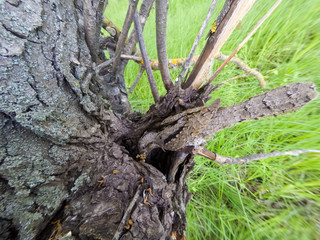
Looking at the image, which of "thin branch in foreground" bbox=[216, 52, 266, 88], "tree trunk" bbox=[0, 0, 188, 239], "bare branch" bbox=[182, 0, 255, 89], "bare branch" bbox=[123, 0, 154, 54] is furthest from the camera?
"thin branch in foreground" bbox=[216, 52, 266, 88]

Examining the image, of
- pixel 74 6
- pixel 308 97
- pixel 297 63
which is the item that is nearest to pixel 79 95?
pixel 74 6

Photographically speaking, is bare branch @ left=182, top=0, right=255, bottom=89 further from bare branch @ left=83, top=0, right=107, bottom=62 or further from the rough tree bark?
bare branch @ left=83, top=0, right=107, bottom=62

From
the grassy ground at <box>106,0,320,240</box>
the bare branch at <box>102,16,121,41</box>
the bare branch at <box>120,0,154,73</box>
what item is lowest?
the grassy ground at <box>106,0,320,240</box>

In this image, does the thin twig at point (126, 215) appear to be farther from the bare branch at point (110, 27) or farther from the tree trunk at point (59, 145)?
the bare branch at point (110, 27)

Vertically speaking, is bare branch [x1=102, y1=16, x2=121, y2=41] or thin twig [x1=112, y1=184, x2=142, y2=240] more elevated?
bare branch [x1=102, y1=16, x2=121, y2=41]

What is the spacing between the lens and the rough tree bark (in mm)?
301

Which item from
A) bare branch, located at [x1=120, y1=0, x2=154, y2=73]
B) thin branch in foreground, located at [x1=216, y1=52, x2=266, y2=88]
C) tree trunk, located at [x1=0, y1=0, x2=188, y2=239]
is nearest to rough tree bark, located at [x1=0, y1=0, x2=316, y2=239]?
tree trunk, located at [x1=0, y1=0, x2=188, y2=239]

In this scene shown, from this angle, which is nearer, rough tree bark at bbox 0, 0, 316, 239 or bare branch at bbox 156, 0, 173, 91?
rough tree bark at bbox 0, 0, 316, 239

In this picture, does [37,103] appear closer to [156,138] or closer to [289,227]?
[156,138]

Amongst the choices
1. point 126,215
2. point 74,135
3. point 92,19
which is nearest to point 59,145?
point 74,135

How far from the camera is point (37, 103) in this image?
1.06 feet

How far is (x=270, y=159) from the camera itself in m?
0.90

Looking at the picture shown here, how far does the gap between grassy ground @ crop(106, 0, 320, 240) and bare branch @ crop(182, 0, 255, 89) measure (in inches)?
24.6

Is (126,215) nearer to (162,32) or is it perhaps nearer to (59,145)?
(59,145)
